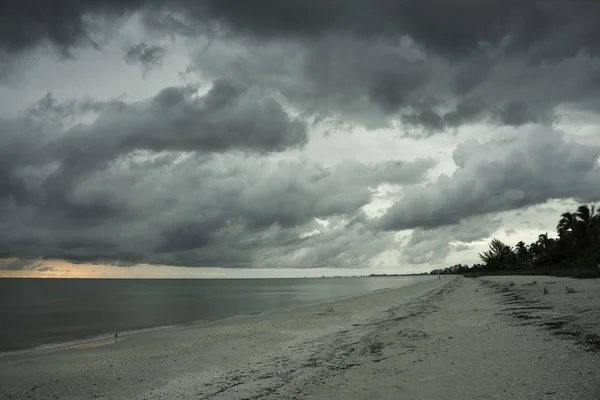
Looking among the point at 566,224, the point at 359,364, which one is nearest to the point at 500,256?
the point at 566,224

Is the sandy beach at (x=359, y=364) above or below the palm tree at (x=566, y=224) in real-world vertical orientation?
below

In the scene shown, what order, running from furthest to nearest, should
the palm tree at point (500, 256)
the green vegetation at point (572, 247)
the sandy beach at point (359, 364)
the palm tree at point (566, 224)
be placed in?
the palm tree at point (500, 256)
the palm tree at point (566, 224)
the green vegetation at point (572, 247)
the sandy beach at point (359, 364)

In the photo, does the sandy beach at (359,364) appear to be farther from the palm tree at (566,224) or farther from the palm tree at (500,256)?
the palm tree at (500,256)

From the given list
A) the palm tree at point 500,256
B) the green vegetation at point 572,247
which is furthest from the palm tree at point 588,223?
the palm tree at point 500,256

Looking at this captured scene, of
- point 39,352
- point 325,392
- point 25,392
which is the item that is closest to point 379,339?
point 325,392

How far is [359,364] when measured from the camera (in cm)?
1366

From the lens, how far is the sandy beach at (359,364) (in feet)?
32.9

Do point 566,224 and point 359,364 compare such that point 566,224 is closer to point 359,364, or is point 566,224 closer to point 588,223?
point 588,223

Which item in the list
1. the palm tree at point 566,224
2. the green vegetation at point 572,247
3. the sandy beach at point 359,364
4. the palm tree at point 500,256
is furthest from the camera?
the palm tree at point 500,256

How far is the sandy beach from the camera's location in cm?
1002

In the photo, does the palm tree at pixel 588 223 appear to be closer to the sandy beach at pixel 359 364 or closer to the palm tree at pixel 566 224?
the palm tree at pixel 566 224

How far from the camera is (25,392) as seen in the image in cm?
1445

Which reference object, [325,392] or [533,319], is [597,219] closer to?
[533,319]

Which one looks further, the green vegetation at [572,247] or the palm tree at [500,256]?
the palm tree at [500,256]
